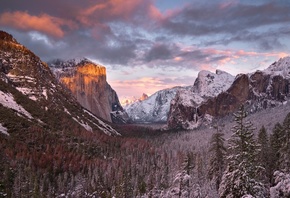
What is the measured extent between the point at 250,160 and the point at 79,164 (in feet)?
386

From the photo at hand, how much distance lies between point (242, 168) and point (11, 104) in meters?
171

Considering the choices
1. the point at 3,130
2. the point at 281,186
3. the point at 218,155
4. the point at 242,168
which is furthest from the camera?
the point at 3,130

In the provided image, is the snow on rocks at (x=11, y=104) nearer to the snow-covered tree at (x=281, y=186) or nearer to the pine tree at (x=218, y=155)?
the pine tree at (x=218, y=155)

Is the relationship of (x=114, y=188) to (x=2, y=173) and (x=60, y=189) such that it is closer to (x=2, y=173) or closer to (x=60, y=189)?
(x=60, y=189)

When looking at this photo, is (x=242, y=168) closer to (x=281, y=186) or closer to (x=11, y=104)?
(x=281, y=186)

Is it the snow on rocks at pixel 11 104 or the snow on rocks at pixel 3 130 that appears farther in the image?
the snow on rocks at pixel 11 104

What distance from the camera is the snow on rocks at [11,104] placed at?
174375 millimetres

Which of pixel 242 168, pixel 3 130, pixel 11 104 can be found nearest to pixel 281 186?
pixel 242 168

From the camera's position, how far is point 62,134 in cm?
17525

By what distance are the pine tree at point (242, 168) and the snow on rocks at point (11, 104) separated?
535 feet

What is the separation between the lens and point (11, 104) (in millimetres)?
177875

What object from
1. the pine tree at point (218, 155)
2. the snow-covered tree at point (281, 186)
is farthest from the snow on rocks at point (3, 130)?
the snow-covered tree at point (281, 186)

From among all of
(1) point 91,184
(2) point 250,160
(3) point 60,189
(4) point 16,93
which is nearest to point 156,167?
(1) point 91,184

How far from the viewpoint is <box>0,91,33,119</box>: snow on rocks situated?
174375 mm
